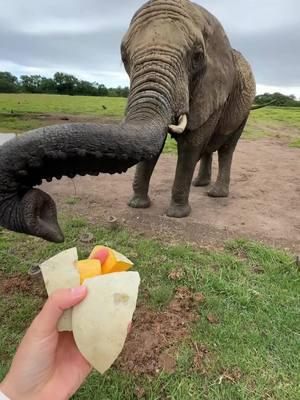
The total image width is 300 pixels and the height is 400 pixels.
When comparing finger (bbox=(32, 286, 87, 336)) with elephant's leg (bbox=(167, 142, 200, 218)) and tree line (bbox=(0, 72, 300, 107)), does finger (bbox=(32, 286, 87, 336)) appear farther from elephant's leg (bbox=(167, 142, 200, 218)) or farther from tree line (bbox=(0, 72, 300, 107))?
tree line (bbox=(0, 72, 300, 107))

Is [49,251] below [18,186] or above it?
below

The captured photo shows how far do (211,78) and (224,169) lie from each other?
210cm

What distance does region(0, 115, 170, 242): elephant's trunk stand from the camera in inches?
87.8

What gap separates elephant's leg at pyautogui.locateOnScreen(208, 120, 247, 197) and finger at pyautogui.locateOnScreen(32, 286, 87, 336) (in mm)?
4848

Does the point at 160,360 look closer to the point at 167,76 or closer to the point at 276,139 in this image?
the point at 167,76

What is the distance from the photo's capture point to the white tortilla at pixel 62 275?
186 cm

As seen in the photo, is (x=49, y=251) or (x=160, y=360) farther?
(x=49, y=251)

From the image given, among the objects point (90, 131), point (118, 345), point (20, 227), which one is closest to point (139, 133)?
point (90, 131)

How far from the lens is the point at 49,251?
4.45 meters

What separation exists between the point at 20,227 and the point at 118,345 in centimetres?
84

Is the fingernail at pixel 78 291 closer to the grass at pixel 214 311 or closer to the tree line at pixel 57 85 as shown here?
the grass at pixel 214 311

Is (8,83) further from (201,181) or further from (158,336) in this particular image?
(158,336)

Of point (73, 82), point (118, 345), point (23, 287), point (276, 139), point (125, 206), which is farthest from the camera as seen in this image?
point (73, 82)

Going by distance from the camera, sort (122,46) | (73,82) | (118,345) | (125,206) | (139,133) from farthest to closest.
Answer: (73,82) → (125,206) → (122,46) → (139,133) → (118,345)
